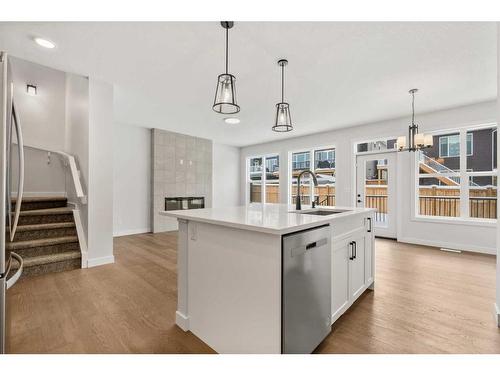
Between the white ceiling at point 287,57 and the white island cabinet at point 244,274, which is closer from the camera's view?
the white island cabinet at point 244,274

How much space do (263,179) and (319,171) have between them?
6.55 ft

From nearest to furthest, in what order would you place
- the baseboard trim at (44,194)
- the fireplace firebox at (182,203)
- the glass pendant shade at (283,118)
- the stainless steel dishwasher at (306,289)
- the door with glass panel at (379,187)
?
the stainless steel dishwasher at (306,289), the glass pendant shade at (283,118), the baseboard trim at (44,194), the door with glass panel at (379,187), the fireplace firebox at (182,203)

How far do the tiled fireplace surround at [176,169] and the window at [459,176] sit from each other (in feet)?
17.0

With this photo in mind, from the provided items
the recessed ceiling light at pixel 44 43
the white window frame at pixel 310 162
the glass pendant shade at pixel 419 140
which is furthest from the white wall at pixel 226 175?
the glass pendant shade at pixel 419 140

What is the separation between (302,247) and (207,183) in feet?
19.9

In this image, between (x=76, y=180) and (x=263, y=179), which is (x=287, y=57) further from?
(x=263, y=179)

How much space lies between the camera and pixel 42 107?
445 centimetres

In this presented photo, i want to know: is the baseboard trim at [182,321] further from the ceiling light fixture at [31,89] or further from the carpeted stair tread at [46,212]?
the ceiling light fixture at [31,89]

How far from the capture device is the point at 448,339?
1728mm

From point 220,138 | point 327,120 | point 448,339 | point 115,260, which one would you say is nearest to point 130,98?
point 115,260

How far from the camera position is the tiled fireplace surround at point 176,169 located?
235 inches

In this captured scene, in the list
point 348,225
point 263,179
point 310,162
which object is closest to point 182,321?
point 348,225
